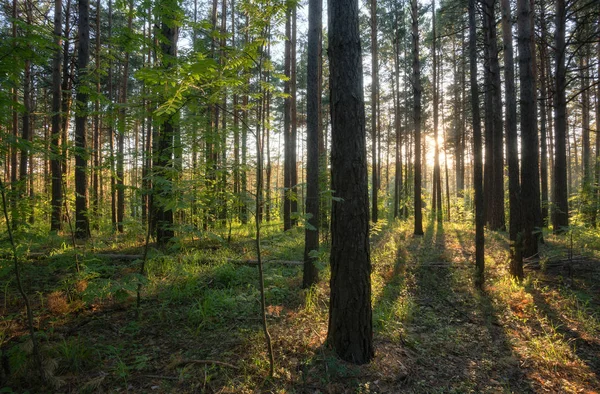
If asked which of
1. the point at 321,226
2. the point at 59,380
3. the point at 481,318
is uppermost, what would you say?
the point at 321,226

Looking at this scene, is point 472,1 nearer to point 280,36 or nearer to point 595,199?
point 280,36

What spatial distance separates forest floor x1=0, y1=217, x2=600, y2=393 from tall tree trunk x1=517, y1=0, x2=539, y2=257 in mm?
1072

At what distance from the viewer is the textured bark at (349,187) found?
10.1 feet

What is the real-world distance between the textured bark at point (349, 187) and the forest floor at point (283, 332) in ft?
1.37

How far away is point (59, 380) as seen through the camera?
268 cm

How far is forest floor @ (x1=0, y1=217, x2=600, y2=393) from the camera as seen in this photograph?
9.43 feet

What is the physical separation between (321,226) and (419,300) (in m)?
4.21

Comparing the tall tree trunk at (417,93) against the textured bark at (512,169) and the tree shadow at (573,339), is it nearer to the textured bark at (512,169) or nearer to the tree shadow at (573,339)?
the textured bark at (512,169)

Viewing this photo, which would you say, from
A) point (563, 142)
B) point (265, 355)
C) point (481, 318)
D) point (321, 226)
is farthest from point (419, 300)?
→ point (563, 142)

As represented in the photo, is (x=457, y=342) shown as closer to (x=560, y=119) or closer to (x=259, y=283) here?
(x=259, y=283)

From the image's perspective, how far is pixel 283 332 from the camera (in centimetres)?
375

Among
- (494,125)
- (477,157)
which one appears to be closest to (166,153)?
(477,157)

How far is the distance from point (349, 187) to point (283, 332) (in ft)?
7.07

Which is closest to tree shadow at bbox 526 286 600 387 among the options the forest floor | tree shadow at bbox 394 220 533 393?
the forest floor
